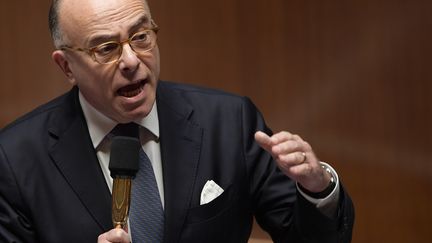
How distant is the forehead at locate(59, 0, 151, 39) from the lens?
1.34 metres

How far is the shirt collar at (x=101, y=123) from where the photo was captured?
1.43 m

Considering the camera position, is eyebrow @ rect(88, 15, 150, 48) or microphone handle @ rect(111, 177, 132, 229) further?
eyebrow @ rect(88, 15, 150, 48)

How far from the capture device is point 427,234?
2.23 meters

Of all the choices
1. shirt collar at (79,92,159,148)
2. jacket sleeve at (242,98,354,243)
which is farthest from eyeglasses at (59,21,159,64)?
jacket sleeve at (242,98,354,243)

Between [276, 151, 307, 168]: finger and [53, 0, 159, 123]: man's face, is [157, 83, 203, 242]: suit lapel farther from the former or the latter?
[276, 151, 307, 168]: finger

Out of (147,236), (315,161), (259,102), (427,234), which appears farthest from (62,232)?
(427,234)

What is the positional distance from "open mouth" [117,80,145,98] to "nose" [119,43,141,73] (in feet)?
0.12

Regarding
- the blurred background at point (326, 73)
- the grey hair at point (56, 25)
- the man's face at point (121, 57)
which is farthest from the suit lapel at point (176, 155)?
the blurred background at point (326, 73)

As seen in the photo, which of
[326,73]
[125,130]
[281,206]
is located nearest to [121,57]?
[125,130]

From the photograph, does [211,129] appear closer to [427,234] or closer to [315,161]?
[315,161]

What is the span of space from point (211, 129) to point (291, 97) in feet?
2.71

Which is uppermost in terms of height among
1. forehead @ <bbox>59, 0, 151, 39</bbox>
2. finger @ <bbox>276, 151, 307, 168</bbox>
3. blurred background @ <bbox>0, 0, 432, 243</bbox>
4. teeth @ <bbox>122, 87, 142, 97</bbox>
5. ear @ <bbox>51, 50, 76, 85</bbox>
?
forehead @ <bbox>59, 0, 151, 39</bbox>

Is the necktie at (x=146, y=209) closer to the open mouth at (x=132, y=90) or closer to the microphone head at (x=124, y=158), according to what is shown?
the open mouth at (x=132, y=90)

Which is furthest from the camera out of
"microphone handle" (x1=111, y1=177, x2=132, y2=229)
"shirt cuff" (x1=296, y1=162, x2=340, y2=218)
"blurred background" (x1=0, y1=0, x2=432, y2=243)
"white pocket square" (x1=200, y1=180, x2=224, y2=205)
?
"blurred background" (x1=0, y1=0, x2=432, y2=243)
